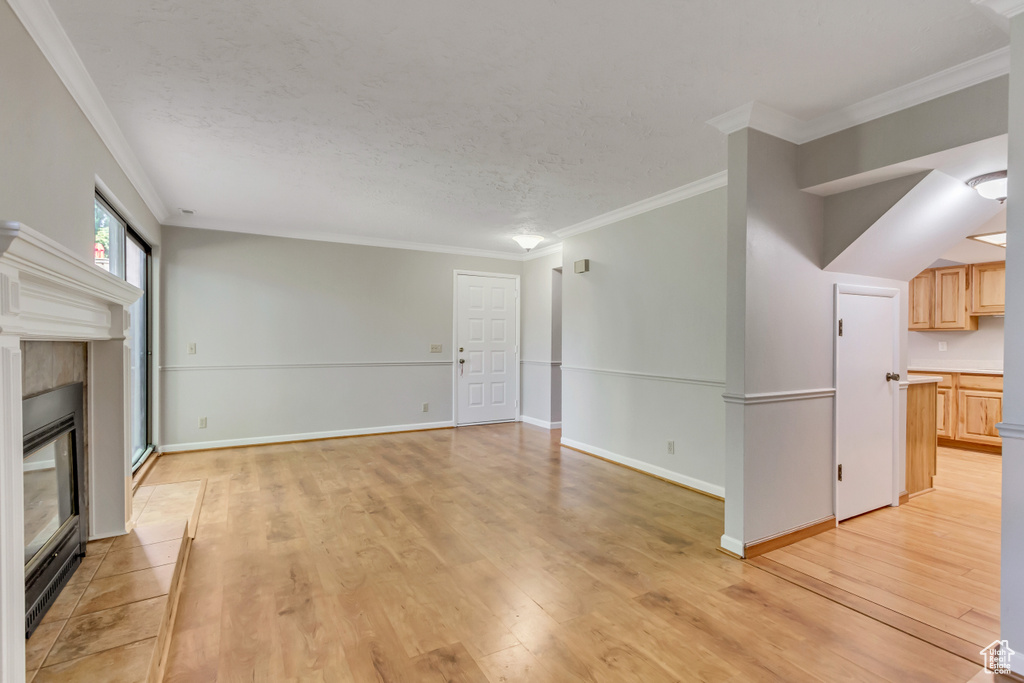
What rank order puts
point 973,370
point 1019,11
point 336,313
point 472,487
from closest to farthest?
point 1019,11 → point 472,487 → point 973,370 → point 336,313

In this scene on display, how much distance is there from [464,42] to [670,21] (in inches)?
34.2

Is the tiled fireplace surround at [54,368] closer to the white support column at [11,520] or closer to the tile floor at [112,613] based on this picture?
the white support column at [11,520]

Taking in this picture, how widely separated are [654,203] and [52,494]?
174 inches

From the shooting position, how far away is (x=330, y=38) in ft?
6.92

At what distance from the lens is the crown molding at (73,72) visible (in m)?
1.89

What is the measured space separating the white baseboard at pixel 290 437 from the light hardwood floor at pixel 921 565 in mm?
4621

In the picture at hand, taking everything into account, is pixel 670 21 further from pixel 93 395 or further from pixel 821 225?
pixel 93 395

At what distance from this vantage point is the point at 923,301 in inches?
240

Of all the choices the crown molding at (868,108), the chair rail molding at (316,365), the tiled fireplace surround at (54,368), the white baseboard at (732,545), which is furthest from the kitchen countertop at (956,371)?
the tiled fireplace surround at (54,368)

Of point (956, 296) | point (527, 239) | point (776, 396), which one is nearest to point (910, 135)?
point (776, 396)

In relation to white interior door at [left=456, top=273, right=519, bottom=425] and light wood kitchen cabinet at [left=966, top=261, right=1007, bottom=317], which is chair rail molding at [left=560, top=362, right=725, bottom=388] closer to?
white interior door at [left=456, top=273, right=519, bottom=425]

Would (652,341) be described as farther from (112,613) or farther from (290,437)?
(290,437)

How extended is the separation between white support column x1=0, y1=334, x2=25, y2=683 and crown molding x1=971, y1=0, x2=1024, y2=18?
3343mm

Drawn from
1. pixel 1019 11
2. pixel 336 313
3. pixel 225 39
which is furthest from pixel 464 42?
pixel 336 313
